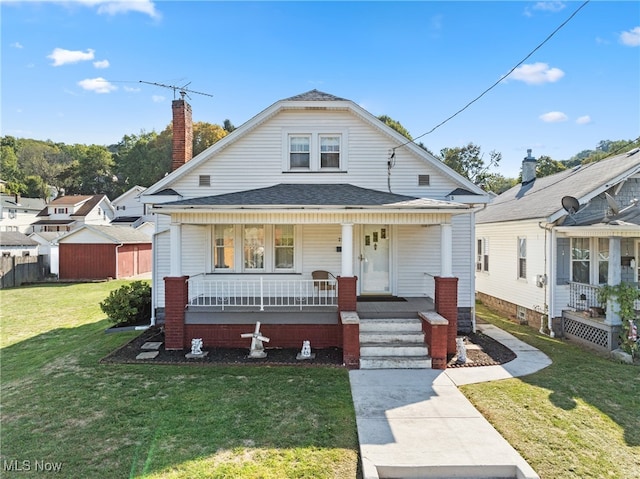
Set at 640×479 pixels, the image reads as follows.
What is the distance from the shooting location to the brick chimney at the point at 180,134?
1158 centimetres

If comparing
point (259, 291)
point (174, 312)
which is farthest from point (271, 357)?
point (259, 291)

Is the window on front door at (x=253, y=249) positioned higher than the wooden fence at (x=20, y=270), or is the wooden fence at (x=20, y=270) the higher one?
the window on front door at (x=253, y=249)

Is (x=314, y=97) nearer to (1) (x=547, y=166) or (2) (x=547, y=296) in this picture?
(2) (x=547, y=296)

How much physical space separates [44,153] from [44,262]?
7965 centimetres

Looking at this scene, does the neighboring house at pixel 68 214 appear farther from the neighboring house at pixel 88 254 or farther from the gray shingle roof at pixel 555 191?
the gray shingle roof at pixel 555 191

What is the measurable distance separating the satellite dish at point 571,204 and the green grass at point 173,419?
7616mm

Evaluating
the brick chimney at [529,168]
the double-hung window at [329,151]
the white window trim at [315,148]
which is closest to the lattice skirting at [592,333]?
the white window trim at [315,148]

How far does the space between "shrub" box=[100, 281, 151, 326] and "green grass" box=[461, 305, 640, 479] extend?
953cm

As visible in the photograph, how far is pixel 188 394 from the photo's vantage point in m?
6.23

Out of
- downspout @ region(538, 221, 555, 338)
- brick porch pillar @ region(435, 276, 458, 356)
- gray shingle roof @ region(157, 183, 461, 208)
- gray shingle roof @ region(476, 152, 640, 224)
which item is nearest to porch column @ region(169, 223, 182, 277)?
gray shingle roof @ region(157, 183, 461, 208)

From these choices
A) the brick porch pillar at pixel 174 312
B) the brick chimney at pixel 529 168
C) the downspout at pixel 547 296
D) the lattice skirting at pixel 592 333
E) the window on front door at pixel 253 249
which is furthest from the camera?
the brick chimney at pixel 529 168

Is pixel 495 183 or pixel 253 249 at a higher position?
pixel 495 183

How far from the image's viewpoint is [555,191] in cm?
1263

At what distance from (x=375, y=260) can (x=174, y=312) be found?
5727 millimetres
